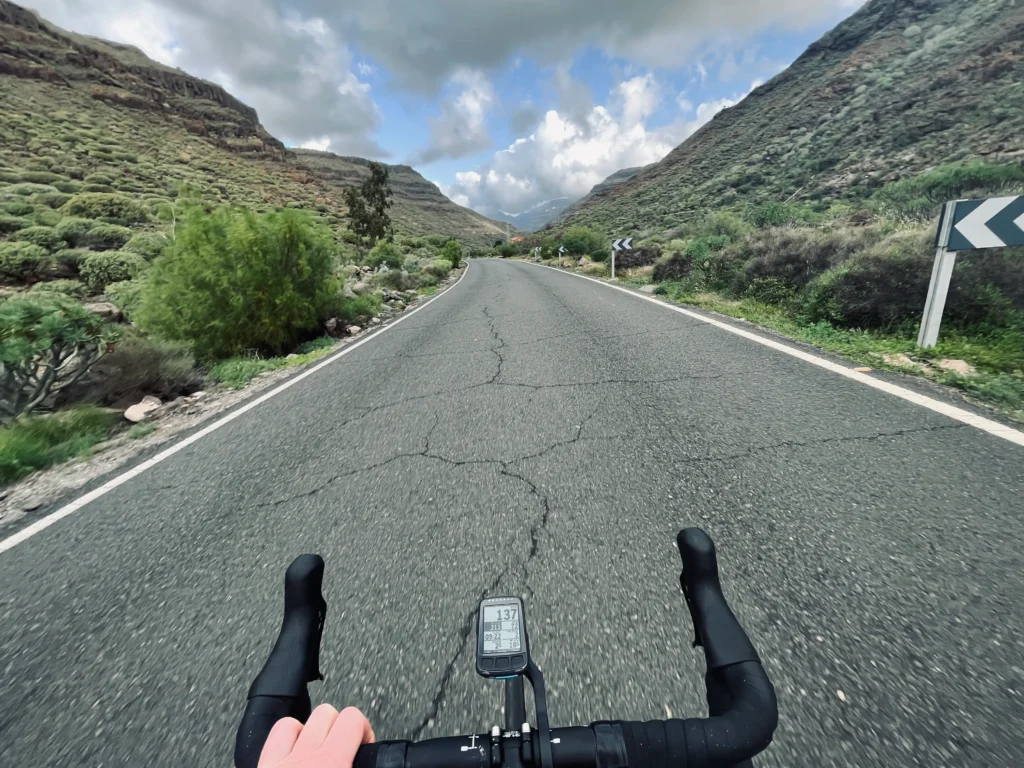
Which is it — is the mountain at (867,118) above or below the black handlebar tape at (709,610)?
above

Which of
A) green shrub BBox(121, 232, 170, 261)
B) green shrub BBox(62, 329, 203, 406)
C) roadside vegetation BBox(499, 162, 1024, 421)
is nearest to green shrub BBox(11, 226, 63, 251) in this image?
green shrub BBox(121, 232, 170, 261)

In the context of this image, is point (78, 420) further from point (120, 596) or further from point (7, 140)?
point (7, 140)

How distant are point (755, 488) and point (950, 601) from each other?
832 mm

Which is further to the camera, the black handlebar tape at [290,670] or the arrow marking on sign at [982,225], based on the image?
the arrow marking on sign at [982,225]

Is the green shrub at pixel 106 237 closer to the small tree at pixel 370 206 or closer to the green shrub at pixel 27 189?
the green shrub at pixel 27 189

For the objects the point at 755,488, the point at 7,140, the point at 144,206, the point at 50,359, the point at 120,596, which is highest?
the point at 7,140

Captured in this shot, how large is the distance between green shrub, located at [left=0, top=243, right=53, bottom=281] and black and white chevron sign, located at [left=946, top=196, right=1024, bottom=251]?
72.7 feet

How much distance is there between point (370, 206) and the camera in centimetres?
3456

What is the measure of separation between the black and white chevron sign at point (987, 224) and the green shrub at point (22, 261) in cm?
2217

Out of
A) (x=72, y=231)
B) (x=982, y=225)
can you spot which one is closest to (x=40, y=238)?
(x=72, y=231)

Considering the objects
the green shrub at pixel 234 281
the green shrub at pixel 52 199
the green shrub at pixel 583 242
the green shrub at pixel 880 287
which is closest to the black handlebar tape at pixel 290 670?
the green shrub at pixel 880 287

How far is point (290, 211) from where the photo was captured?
7.72m

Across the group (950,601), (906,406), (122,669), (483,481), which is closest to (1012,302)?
(906,406)

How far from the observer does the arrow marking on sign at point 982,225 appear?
11.3ft
